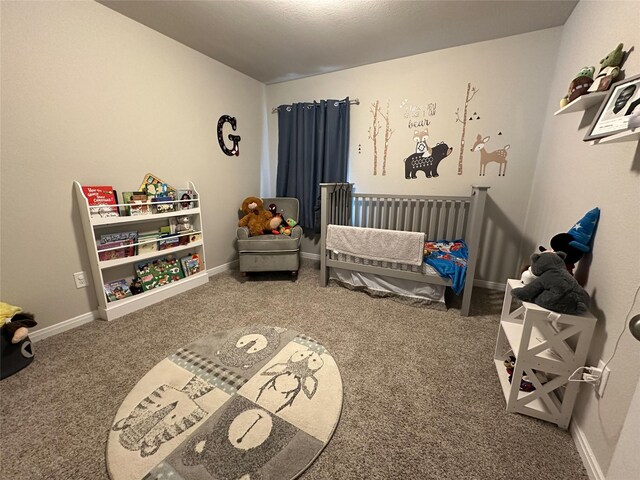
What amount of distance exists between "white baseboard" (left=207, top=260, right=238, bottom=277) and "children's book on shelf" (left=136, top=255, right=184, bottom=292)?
41 centimetres

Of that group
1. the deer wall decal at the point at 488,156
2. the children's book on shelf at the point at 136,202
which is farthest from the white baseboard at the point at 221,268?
the deer wall decal at the point at 488,156

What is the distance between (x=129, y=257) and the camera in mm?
1987

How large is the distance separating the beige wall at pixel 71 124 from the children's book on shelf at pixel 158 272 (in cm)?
34

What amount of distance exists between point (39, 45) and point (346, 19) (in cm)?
200

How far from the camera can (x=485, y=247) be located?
250 cm

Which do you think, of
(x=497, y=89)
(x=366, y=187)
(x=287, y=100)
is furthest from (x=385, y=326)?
(x=287, y=100)

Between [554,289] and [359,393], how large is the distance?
0.98 metres

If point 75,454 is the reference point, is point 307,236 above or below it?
above

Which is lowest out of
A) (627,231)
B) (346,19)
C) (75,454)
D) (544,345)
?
(75,454)

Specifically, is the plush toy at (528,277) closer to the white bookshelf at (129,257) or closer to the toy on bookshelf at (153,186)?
the white bookshelf at (129,257)

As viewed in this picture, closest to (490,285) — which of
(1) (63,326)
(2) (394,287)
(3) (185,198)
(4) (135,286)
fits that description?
(2) (394,287)

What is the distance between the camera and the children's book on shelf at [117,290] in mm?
1936

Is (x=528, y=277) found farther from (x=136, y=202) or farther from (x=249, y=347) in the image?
(x=136, y=202)

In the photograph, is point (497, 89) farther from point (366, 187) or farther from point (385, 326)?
point (385, 326)
